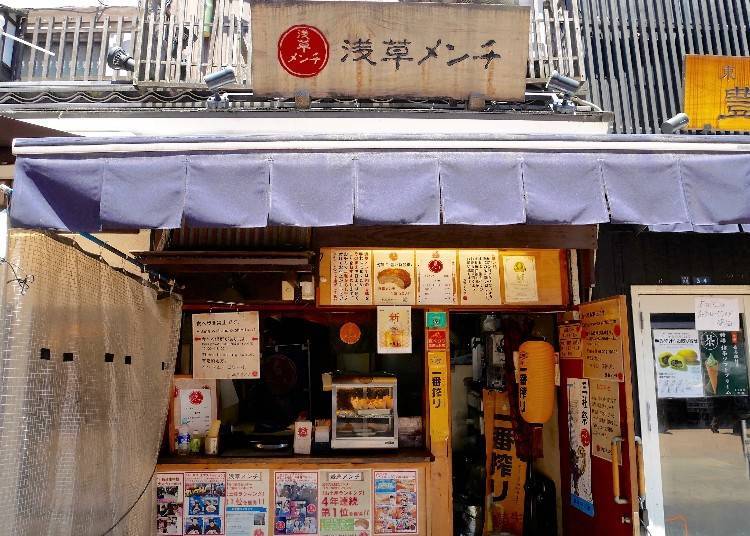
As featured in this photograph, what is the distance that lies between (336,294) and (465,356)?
7.91 feet

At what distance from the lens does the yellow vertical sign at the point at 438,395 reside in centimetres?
619

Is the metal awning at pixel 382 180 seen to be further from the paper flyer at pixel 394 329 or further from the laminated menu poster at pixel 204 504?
the laminated menu poster at pixel 204 504

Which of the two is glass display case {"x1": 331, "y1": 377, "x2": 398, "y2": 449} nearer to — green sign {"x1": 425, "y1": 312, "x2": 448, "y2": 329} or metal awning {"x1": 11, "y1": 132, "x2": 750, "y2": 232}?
green sign {"x1": 425, "y1": 312, "x2": 448, "y2": 329}

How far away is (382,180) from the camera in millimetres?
3516

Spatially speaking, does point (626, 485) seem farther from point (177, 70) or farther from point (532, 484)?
point (177, 70)

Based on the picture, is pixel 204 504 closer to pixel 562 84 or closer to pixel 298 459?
pixel 298 459

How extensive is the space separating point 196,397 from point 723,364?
6.09m

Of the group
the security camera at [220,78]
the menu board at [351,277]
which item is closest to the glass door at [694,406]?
the menu board at [351,277]

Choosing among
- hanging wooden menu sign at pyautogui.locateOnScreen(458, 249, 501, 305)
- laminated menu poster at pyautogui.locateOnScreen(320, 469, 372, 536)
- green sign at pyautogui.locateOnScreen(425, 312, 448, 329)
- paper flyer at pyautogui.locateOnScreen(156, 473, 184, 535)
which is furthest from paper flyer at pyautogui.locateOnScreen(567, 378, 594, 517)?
paper flyer at pyautogui.locateOnScreen(156, 473, 184, 535)

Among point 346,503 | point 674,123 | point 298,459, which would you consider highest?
point 674,123

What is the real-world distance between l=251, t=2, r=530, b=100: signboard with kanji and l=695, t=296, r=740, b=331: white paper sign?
326cm

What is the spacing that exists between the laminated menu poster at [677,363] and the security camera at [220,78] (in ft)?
18.4

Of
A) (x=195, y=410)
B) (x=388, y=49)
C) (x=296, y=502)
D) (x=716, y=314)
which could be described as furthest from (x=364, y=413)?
(x=716, y=314)

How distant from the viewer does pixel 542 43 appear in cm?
721
